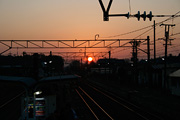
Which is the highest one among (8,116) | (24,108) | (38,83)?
(38,83)

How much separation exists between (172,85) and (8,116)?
67.1 ft

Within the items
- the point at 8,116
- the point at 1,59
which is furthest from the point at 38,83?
the point at 1,59

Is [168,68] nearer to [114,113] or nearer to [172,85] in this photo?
[172,85]

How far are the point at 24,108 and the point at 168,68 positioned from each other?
23.8 meters

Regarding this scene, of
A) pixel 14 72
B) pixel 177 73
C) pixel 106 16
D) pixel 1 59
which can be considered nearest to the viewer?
pixel 106 16

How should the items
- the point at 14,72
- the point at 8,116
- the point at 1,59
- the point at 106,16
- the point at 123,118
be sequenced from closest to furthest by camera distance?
1. the point at 106,16
2. the point at 123,118
3. the point at 8,116
4. the point at 14,72
5. the point at 1,59

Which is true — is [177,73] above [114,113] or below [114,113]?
above

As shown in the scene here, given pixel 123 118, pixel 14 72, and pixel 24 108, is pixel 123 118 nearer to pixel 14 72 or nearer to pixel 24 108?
pixel 24 108

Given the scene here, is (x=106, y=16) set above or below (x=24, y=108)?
above

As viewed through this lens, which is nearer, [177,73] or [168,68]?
[177,73]

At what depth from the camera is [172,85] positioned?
2781 cm

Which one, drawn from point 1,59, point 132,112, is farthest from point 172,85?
point 1,59

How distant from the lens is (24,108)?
1266 cm

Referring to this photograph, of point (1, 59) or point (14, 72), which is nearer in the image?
point (14, 72)
